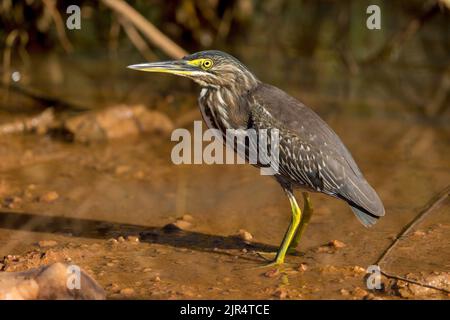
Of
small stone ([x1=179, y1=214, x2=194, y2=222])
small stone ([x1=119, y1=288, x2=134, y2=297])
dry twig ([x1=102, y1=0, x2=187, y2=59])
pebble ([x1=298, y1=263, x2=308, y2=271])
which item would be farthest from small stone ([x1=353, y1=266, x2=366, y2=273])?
dry twig ([x1=102, y1=0, x2=187, y2=59])

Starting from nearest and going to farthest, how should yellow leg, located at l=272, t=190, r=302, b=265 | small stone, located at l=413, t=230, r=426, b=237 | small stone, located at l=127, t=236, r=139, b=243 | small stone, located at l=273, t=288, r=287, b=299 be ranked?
small stone, located at l=273, t=288, r=287, b=299 < yellow leg, located at l=272, t=190, r=302, b=265 < small stone, located at l=127, t=236, r=139, b=243 < small stone, located at l=413, t=230, r=426, b=237

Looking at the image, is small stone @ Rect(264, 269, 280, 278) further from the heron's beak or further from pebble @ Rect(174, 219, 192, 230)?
the heron's beak

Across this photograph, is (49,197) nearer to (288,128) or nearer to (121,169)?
(121,169)

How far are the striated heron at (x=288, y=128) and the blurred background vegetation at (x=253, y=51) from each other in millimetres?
3375

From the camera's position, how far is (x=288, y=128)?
620 centimetres

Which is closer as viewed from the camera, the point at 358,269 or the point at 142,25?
the point at 358,269

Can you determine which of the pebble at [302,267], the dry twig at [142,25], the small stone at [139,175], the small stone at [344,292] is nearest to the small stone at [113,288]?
the pebble at [302,267]

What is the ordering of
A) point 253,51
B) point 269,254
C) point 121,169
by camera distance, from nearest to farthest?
point 269,254
point 121,169
point 253,51

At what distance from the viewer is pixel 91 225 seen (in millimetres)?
6941

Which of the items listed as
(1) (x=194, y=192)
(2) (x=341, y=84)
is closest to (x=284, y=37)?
(2) (x=341, y=84)

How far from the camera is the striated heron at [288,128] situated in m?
6.12

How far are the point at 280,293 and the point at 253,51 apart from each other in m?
7.48

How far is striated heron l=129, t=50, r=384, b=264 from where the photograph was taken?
20.1 ft

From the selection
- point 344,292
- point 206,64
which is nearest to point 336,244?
point 344,292
